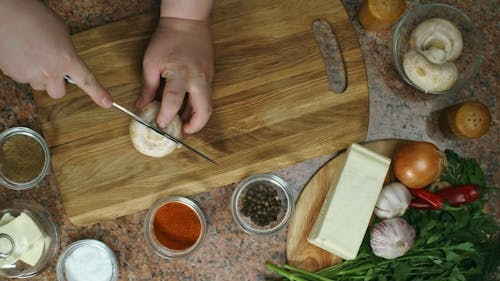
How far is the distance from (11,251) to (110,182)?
1.06 feet

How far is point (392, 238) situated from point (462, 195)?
10.3 inches

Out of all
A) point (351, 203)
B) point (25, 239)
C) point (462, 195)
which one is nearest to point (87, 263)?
point (25, 239)

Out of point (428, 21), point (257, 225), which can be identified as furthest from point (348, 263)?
point (428, 21)

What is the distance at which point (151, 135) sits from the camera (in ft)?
4.77

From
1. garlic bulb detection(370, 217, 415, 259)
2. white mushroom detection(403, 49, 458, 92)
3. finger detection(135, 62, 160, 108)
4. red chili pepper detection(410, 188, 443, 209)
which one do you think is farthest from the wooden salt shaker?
finger detection(135, 62, 160, 108)

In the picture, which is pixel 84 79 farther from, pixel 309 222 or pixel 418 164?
pixel 418 164

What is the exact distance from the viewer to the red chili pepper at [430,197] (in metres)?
1.56

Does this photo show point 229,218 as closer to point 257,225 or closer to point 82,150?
point 257,225

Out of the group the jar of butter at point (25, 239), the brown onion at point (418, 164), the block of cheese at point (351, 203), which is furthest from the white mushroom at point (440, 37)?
the jar of butter at point (25, 239)

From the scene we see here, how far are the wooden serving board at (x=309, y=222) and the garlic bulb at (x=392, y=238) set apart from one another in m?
0.13

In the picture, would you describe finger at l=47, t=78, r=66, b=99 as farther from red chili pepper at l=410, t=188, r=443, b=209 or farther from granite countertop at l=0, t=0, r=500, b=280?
red chili pepper at l=410, t=188, r=443, b=209

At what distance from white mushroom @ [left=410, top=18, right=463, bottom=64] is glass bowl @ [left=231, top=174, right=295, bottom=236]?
618 mm

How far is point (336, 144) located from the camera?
5.20 ft

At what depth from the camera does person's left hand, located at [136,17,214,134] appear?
1.43m
